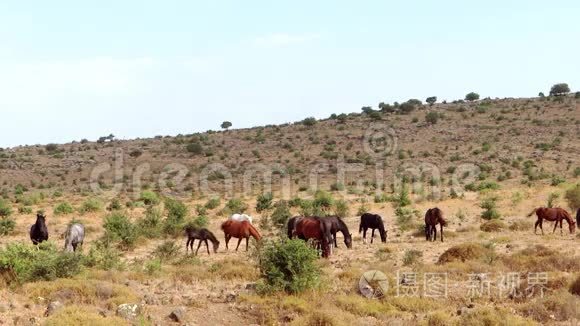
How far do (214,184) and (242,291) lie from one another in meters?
42.0

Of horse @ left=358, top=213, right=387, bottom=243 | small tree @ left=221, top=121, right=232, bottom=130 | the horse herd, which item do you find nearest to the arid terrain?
the horse herd

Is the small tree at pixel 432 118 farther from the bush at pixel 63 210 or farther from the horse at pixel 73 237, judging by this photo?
the horse at pixel 73 237

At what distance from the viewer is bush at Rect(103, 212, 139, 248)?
22.8 m

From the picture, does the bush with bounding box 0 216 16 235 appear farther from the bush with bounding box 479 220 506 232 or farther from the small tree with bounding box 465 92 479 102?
the small tree with bounding box 465 92 479 102

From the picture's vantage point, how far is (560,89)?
89.7 metres

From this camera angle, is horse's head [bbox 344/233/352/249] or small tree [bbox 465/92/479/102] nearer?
horse's head [bbox 344/233/352/249]

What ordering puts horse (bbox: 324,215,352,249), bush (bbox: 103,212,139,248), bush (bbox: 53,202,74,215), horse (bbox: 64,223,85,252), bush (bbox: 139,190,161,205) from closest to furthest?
horse (bbox: 64,223,85,252)
horse (bbox: 324,215,352,249)
bush (bbox: 103,212,139,248)
bush (bbox: 53,202,74,215)
bush (bbox: 139,190,161,205)

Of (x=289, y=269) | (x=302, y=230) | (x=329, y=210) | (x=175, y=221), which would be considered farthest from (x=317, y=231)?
(x=329, y=210)

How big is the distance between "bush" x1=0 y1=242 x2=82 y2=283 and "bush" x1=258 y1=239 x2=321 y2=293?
444cm

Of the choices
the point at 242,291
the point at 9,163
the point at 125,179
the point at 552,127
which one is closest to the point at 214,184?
the point at 125,179

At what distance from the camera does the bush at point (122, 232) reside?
22.8 meters

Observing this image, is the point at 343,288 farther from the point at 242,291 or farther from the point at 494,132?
the point at 494,132

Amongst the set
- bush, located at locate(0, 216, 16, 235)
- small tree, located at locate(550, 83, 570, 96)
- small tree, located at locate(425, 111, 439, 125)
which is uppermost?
small tree, located at locate(550, 83, 570, 96)

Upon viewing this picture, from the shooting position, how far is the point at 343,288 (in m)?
13.9
